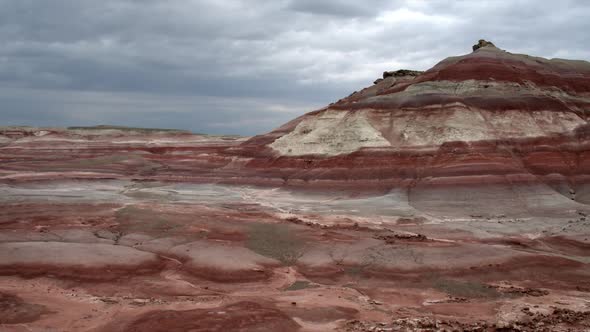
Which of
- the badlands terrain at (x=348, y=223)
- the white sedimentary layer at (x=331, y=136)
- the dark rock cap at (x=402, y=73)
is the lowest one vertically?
the badlands terrain at (x=348, y=223)

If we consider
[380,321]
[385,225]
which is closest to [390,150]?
[385,225]

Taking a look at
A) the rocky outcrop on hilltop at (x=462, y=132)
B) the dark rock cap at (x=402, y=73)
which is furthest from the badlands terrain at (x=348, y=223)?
the dark rock cap at (x=402, y=73)

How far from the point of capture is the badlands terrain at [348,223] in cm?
1340

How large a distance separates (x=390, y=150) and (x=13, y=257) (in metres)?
28.2

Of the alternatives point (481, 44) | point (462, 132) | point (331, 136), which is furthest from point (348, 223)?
point (481, 44)

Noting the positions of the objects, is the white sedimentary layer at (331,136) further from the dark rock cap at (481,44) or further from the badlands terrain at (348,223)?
the dark rock cap at (481,44)

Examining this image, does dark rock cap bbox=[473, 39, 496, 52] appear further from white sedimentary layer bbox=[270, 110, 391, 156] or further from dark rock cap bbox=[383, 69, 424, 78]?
white sedimentary layer bbox=[270, 110, 391, 156]

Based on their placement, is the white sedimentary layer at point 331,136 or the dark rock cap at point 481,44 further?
the dark rock cap at point 481,44

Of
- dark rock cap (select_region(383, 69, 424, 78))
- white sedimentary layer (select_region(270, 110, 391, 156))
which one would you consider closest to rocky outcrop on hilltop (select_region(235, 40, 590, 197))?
white sedimentary layer (select_region(270, 110, 391, 156))

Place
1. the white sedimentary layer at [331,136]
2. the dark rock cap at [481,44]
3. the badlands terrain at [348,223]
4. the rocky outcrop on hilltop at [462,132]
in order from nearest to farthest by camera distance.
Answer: the badlands terrain at [348,223] < the rocky outcrop on hilltop at [462,132] < the white sedimentary layer at [331,136] < the dark rock cap at [481,44]

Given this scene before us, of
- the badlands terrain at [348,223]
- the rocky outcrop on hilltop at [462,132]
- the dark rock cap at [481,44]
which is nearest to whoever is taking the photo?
the badlands terrain at [348,223]

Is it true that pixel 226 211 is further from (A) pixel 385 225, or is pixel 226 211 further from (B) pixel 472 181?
(B) pixel 472 181

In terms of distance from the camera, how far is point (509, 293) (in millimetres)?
15711

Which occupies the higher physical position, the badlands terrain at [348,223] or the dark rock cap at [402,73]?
the dark rock cap at [402,73]
